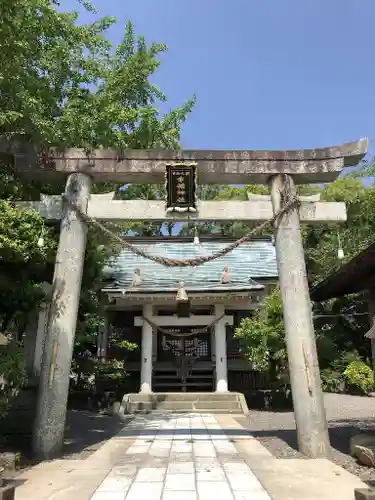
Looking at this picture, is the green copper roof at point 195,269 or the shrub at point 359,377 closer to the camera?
the shrub at point 359,377

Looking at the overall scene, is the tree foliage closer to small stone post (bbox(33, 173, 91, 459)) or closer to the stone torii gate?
the stone torii gate

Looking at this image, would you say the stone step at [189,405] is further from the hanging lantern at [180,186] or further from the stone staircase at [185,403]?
the hanging lantern at [180,186]

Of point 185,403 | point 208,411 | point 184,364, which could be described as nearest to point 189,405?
point 185,403

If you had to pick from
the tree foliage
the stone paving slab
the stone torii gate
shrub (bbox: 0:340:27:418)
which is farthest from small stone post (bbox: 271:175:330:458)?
the tree foliage

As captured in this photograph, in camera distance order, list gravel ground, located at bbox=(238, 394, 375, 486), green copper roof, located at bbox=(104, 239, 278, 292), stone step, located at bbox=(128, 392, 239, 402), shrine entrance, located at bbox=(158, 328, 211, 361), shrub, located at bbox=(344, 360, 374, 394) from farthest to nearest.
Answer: shrine entrance, located at bbox=(158, 328, 211, 361)
green copper roof, located at bbox=(104, 239, 278, 292)
shrub, located at bbox=(344, 360, 374, 394)
stone step, located at bbox=(128, 392, 239, 402)
gravel ground, located at bbox=(238, 394, 375, 486)

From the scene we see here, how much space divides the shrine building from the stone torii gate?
24.1 ft

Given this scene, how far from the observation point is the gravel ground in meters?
6.79

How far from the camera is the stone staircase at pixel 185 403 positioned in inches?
559

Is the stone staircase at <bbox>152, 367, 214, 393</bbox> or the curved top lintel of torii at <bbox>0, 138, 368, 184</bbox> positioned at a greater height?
the curved top lintel of torii at <bbox>0, 138, 368, 184</bbox>

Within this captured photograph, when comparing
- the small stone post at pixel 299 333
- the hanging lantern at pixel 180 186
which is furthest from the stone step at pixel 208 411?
the hanging lantern at pixel 180 186

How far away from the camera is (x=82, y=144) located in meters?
10.4

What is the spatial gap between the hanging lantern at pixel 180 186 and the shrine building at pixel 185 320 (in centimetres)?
730

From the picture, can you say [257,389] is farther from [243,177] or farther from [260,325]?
[243,177]

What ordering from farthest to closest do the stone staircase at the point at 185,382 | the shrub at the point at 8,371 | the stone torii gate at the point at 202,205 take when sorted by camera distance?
1. the stone staircase at the point at 185,382
2. the stone torii gate at the point at 202,205
3. the shrub at the point at 8,371
